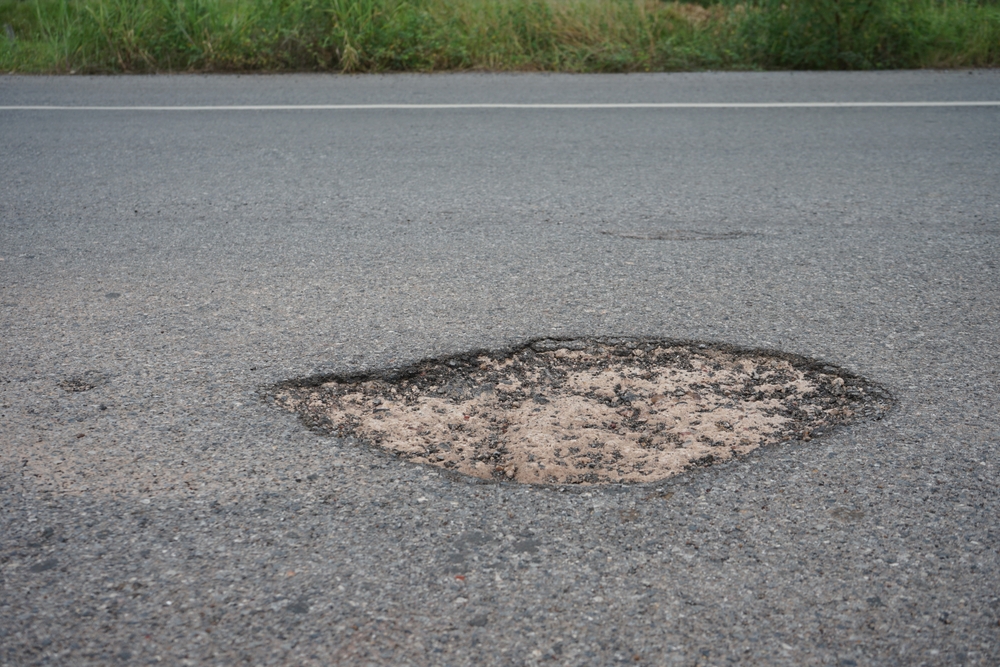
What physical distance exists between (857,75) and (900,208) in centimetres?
409

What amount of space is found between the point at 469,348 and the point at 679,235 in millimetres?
1666

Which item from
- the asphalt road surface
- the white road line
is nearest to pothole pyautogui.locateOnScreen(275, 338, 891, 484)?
the asphalt road surface

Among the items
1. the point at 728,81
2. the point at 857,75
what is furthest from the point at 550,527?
the point at 857,75

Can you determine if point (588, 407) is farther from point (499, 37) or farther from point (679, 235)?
point (499, 37)

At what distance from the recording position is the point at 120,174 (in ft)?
19.1

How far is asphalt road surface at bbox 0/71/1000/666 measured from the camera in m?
2.08

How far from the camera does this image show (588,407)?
9.94 ft

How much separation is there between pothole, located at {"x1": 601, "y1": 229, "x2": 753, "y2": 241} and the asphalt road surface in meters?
0.02

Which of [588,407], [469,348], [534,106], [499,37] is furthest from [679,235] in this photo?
[499,37]

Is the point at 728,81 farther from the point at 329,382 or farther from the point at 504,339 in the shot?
the point at 329,382

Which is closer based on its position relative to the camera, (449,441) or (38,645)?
(38,645)

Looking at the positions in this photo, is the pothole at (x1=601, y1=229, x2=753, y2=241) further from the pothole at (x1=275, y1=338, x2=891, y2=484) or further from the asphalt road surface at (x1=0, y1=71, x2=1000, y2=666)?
the pothole at (x1=275, y1=338, x2=891, y2=484)

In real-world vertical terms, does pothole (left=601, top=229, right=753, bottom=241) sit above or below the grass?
below

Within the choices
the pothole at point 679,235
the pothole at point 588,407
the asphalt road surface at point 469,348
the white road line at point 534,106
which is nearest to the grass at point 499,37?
the white road line at point 534,106
